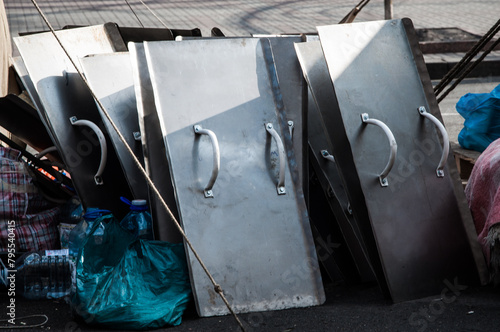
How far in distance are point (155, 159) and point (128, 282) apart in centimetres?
65

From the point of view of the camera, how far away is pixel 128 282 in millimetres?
2904

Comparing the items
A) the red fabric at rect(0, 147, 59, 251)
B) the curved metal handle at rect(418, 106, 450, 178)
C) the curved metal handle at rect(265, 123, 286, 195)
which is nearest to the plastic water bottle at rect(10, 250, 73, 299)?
the red fabric at rect(0, 147, 59, 251)

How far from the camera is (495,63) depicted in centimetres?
1027

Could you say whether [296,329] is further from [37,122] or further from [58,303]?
[37,122]

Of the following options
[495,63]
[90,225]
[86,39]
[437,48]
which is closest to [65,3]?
[437,48]

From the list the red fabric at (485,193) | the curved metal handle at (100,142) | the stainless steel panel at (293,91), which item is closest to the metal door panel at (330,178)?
the stainless steel panel at (293,91)

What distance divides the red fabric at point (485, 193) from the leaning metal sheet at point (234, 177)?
86 cm

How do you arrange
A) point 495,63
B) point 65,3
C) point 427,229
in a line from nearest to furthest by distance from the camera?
point 427,229 → point 495,63 → point 65,3

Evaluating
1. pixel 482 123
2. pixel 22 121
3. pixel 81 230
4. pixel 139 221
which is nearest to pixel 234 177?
pixel 139 221

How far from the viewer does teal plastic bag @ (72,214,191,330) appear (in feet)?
9.21

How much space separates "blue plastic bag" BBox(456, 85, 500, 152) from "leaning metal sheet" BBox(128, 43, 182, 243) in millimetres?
2248

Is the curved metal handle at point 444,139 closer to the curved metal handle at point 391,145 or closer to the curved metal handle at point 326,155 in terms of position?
the curved metal handle at point 391,145

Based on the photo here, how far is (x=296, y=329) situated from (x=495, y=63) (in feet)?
28.2

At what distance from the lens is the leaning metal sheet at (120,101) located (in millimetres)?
3467
